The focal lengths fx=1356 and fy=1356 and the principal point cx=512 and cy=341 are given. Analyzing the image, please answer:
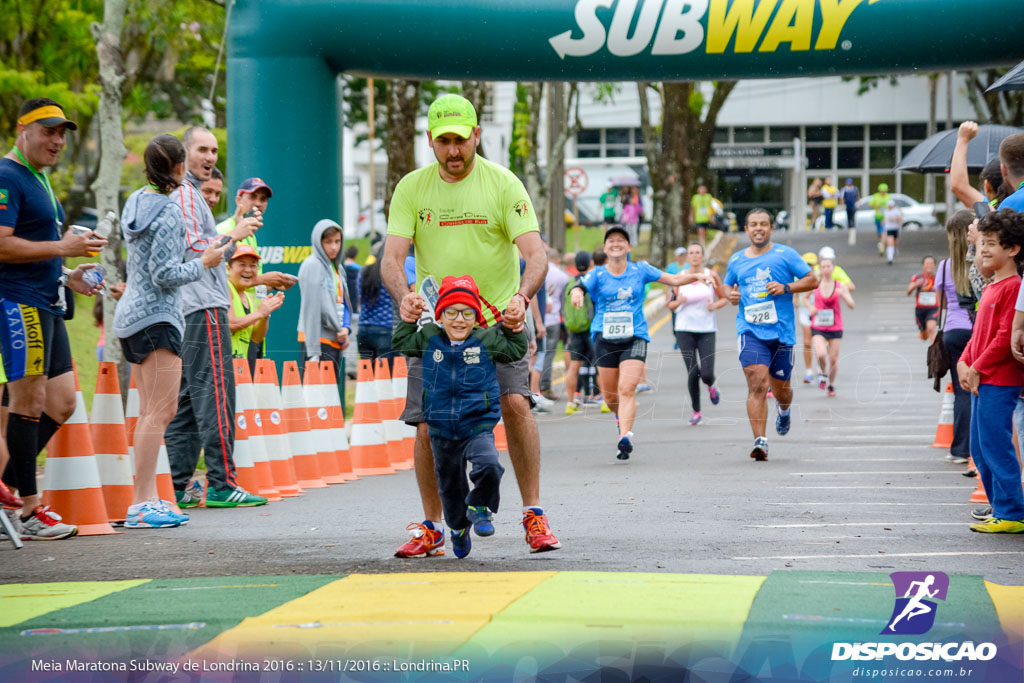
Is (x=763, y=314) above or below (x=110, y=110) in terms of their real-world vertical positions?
below

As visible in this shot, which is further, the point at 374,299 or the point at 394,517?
the point at 374,299

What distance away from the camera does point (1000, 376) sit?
21.7 feet

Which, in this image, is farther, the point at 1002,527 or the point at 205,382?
the point at 205,382

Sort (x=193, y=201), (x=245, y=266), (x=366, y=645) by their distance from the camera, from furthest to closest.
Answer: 1. (x=245, y=266)
2. (x=193, y=201)
3. (x=366, y=645)

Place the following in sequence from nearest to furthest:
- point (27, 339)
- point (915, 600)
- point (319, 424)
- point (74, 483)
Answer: point (915, 600) → point (27, 339) → point (74, 483) → point (319, 424)

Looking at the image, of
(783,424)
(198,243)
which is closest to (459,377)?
(198,243)

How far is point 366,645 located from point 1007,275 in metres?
4.15

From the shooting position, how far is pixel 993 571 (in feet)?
18.1

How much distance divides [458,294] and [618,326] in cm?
546

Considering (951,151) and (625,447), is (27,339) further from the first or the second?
(951,151)

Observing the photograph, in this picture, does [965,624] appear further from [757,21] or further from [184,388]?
[757,21]

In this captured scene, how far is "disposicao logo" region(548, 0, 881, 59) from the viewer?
38.9ft

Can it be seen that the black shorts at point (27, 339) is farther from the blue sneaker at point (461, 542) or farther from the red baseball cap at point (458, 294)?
the blue sneaker at point (461, 542)

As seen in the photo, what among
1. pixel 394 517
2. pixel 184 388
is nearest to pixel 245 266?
pixel 184 388
